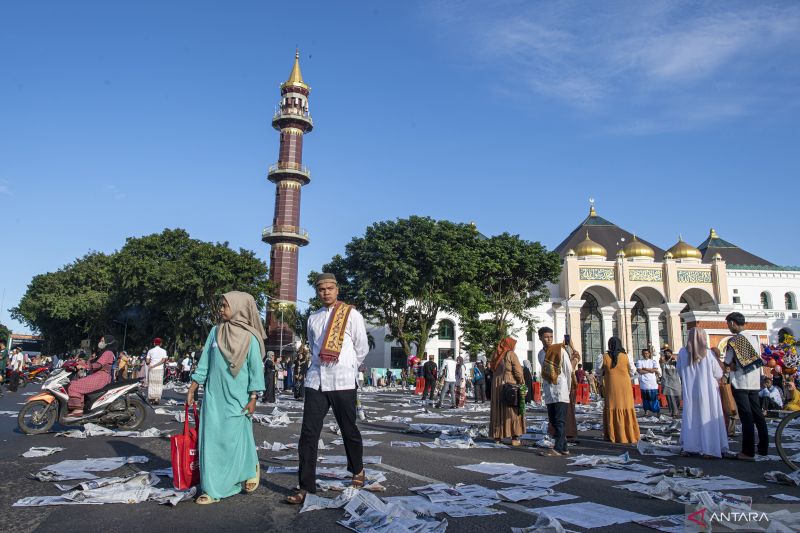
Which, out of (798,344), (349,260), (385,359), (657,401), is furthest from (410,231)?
(657,401)

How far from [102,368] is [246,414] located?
18.3 ft

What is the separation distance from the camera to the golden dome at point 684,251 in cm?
4891

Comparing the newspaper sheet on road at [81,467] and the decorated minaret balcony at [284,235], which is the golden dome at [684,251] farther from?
the newspaper sheet on road at [81,467]

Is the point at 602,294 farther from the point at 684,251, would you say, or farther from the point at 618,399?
the point at 618,399

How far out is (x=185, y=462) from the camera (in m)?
4.23

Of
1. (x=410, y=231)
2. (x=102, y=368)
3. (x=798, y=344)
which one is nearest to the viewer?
(x=102, y=368)

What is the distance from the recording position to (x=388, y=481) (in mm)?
4828

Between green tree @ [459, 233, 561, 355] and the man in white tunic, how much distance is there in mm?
29678

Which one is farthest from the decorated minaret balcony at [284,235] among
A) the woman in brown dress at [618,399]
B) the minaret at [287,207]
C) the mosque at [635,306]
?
the woman in brown dress at [618,399]

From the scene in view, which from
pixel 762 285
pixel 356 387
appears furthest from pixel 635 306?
pixel 356 387

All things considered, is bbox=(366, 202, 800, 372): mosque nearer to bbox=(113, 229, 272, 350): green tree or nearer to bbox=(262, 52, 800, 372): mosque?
bbox=(262, 52, 800, 372): mosque

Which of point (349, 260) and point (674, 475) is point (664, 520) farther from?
point (349, 260)

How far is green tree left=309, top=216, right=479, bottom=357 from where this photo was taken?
3228 cm

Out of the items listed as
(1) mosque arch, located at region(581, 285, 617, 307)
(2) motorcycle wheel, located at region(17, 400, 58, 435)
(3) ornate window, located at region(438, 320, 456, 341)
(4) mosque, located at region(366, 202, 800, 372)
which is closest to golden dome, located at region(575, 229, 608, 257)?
(4) mosque, located at region(366, 202, 800, 372)
